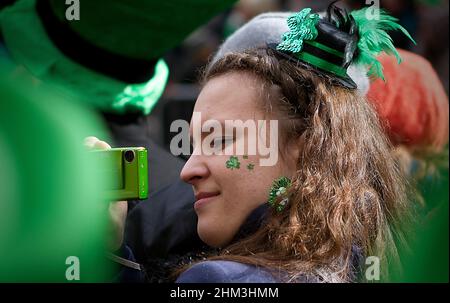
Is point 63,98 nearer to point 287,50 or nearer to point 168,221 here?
point 168,221

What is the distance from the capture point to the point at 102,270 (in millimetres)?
1112

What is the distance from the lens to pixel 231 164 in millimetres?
1001

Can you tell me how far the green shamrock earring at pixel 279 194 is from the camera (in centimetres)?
100

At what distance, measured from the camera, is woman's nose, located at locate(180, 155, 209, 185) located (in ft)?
3.34

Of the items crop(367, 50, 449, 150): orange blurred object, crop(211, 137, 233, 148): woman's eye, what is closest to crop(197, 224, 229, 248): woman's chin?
crop(211, 137, 233, 148): woman's eye

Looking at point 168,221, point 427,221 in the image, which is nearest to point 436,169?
point 427,221

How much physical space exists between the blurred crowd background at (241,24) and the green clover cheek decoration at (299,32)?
0.20 metres

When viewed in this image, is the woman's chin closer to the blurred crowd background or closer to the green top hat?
the blurred crowd background

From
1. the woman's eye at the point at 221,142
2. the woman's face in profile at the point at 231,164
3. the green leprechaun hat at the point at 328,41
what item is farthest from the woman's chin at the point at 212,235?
the green leprechaun hat at the point at 328,41

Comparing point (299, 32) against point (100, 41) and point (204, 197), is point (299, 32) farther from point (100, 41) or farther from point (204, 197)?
point (100, 41)

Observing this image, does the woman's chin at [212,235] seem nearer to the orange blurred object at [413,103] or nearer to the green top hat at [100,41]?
the green top hat at [100,41]

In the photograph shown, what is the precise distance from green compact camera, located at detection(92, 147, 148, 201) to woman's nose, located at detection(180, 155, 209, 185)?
0.06 meters

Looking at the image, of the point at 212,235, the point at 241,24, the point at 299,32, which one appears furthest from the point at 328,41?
the point at 241,24

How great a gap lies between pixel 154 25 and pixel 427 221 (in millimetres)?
637
